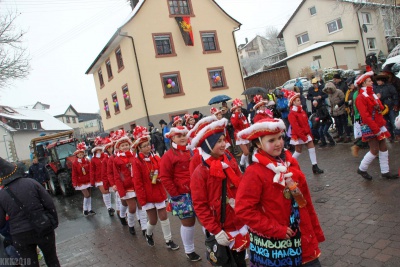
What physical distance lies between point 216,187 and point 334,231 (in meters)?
2.32

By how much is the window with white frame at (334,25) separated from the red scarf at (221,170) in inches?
1454

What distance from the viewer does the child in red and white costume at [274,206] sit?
7.98 ft

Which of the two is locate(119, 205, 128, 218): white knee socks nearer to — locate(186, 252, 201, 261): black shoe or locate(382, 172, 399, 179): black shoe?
locate(186, 252, 201, 261): black shoe

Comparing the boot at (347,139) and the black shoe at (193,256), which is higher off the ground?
the boot at (347,139)

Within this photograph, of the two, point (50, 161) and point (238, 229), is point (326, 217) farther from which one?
point (50, 161)

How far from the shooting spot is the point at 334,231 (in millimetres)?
4477

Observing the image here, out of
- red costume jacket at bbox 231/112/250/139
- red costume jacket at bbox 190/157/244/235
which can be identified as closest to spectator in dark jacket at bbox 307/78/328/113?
red costume jacket at bbox 231/112/250/139

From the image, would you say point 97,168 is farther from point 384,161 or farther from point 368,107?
point 384,161

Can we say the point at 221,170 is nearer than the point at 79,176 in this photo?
Yes

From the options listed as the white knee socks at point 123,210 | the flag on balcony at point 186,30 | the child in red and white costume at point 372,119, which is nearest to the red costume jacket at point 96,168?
the white knee socks at point 123,210

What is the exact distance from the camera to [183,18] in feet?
76.4

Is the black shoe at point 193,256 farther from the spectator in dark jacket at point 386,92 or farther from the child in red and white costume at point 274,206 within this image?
the spectator in dark jacket at point 386,92

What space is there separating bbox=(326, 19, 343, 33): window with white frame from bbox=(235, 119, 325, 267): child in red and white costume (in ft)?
123

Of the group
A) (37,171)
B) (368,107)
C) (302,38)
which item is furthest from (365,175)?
(302,38)
